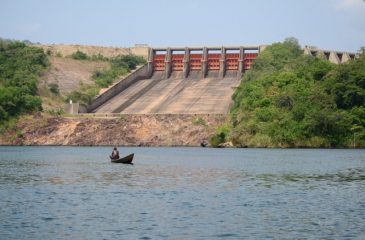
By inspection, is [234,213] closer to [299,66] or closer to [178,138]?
[178,138]

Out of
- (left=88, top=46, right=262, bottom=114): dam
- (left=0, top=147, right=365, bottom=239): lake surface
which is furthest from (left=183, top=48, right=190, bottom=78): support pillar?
(left=0, top=147, right=365, bottom=239): lake surface

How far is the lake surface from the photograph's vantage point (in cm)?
3456

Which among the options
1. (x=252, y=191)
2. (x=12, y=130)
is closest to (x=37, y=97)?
(x=12, y=130)

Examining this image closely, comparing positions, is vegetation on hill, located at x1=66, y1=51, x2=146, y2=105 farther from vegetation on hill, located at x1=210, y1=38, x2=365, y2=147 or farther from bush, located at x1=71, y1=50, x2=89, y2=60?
vegetation on hill, located at x1=210, y1=38, x2=365, y2=147

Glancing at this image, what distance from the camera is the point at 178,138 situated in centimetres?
12388

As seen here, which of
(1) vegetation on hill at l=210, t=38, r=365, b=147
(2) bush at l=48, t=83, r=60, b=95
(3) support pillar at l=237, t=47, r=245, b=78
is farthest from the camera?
(2) bush at l=48, t=83, r=60, b=95

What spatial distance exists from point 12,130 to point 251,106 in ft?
124

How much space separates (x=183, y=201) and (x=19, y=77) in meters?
102

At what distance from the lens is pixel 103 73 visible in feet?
517

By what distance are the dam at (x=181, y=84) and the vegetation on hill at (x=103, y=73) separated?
7.82 ft

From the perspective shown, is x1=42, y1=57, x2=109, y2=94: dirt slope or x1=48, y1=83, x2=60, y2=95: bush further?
x1=42, y1=57, x2=109, y2=94: dirt slope

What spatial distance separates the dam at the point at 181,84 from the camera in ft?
434

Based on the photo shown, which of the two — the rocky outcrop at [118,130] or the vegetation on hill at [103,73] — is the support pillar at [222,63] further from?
the rocky outcrop at [118,130]

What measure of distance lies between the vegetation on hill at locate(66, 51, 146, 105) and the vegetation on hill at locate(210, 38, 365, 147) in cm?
2845
